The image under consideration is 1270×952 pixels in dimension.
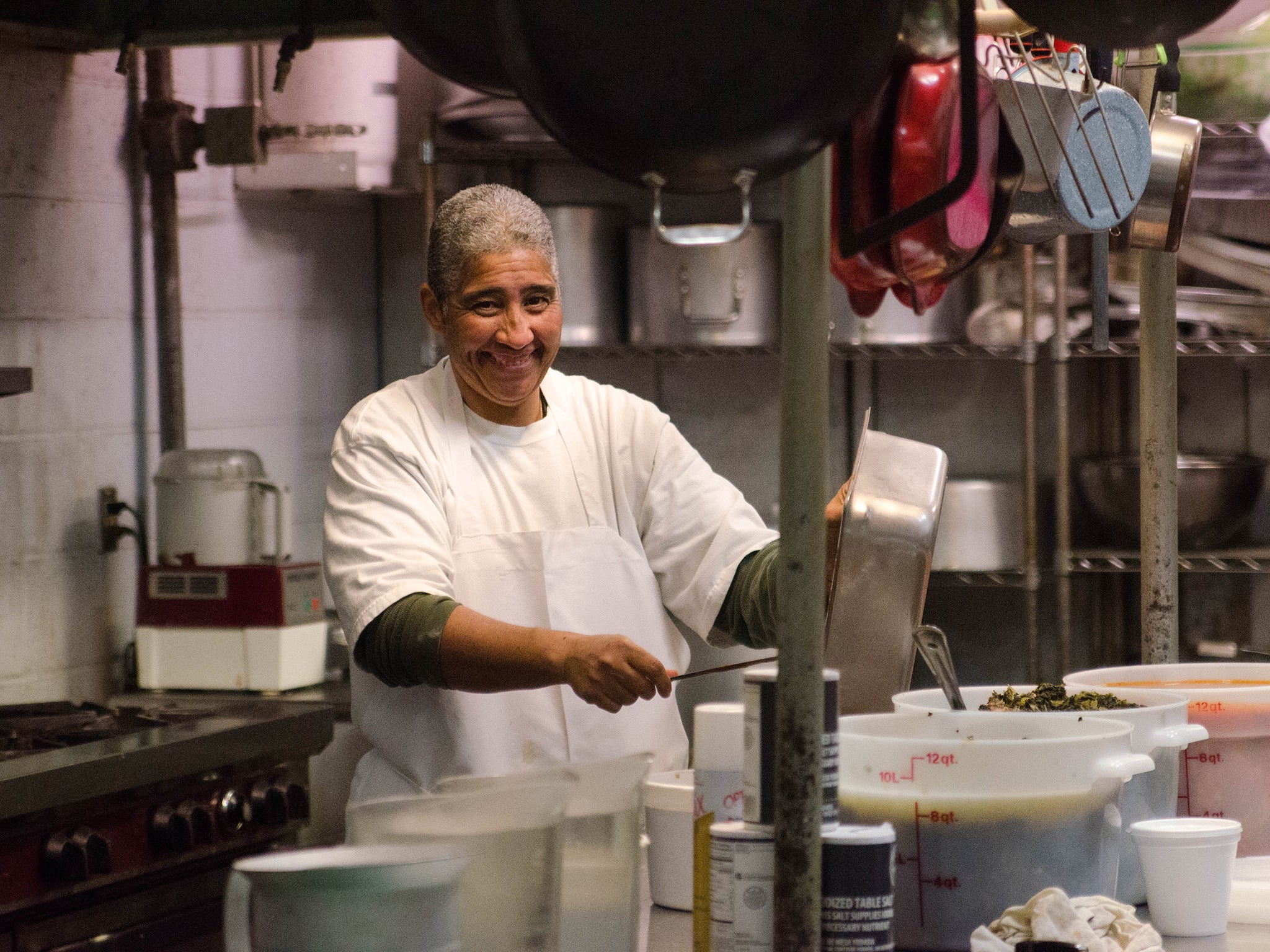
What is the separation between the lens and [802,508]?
81cm

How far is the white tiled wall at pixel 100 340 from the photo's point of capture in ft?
8.12

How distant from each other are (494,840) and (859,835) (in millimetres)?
216

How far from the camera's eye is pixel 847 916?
2.81 ft

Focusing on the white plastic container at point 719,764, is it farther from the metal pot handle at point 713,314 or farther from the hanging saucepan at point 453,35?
the metal pot handle at point 713,314

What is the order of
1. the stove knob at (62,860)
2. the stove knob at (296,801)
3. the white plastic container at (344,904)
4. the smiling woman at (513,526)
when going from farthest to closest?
the stove knob at (296,801) < the stove knob at (62,860) < the smiling woman at (513,526) < the white plastic container at (344,904)

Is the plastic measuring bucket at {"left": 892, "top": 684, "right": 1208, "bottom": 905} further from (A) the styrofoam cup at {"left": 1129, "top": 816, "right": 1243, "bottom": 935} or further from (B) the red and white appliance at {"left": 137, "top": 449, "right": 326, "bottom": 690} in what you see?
(B) the red and white appliance at {"left": 137, "top": 449, "right": 326, "bottom": 690}

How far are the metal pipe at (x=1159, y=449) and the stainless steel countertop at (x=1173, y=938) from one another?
17.8 inches

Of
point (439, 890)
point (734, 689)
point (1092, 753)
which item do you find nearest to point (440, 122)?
point (734, 689)

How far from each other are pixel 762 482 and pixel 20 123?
1733 mm

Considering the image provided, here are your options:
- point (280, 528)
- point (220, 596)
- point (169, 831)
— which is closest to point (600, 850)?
point (169, 831)

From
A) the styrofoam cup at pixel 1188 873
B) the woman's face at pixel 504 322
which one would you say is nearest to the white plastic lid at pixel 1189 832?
the styrofoam cup at pixel 1188 873

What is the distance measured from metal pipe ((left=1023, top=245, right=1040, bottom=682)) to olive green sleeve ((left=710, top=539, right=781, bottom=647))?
1395 mm

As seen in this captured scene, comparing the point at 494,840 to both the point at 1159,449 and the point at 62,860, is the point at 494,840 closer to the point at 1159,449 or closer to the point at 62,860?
the point at 1159,449

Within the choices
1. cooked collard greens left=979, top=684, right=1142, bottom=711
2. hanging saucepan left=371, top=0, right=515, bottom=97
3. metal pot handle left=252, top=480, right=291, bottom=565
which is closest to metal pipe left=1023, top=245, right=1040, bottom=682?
metal pot handle left=252, top=480, right=291, bottom=565
